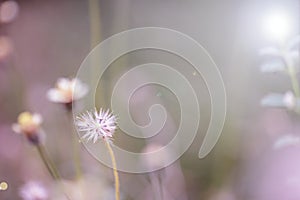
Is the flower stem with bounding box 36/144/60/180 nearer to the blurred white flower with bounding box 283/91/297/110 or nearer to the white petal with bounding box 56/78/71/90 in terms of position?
the white petal with bounding box 56/78/71/90

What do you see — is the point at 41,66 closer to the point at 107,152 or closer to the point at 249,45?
the point at 107,152

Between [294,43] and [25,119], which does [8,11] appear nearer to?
[25,119]

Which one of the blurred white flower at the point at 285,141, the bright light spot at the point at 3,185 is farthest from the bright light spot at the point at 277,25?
the bright light spot at the point at 3,185

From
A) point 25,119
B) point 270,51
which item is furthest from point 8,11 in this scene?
point 270,51

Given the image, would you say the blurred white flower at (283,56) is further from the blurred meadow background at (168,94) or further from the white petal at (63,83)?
the white petal at (63,83)

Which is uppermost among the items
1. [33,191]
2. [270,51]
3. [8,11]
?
[8,11]

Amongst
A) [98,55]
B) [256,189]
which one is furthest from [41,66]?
[256,189]

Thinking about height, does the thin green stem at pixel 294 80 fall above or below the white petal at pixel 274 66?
below
